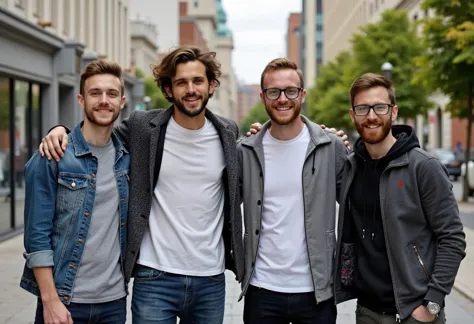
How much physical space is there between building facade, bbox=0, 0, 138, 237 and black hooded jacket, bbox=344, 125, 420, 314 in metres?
9.97

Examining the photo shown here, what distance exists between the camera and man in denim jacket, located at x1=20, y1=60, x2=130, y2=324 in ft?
11.6

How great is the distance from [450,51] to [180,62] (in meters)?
16.7

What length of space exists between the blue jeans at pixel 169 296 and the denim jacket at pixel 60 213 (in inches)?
17.4

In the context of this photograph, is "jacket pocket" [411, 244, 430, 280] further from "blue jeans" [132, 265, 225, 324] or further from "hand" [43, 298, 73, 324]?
"hand" [43, 298, 73, 324]

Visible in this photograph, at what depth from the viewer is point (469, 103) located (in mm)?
20250

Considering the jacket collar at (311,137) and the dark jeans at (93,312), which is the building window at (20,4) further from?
the dark jeans at (93,312)

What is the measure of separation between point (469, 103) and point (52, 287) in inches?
725

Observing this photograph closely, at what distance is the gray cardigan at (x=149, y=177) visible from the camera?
3.86 meters

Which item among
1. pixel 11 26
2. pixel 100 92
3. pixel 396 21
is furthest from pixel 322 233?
pixel 396 21

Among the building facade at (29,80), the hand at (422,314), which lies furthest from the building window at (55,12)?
the hand at (422,314)

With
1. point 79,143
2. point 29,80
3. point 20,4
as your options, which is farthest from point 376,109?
point 20,4

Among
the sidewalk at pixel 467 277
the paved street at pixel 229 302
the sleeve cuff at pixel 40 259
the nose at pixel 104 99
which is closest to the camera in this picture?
the sleeve cuff at pixel 40 259

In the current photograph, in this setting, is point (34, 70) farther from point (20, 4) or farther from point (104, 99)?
point (104, 99)

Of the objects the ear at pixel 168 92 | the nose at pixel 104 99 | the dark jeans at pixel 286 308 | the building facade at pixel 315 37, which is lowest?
the dark jeans at pixel 286 308
